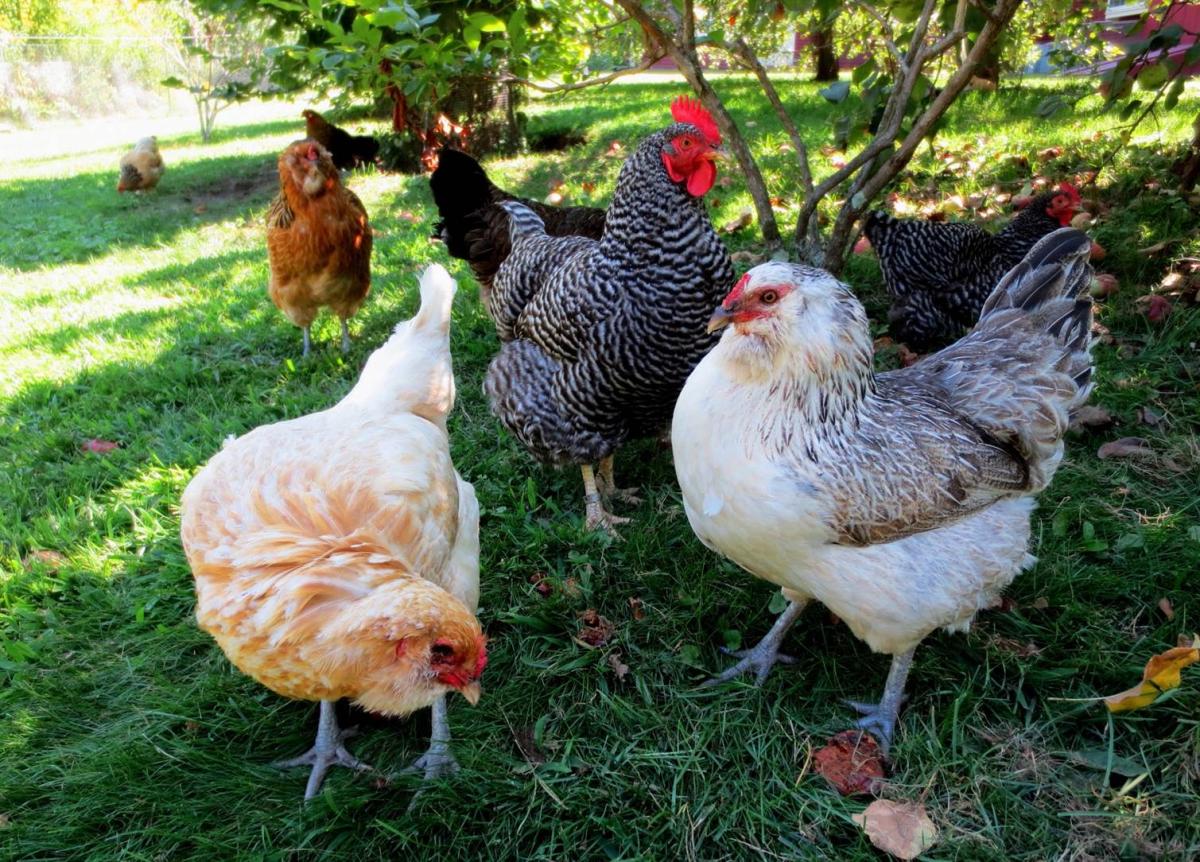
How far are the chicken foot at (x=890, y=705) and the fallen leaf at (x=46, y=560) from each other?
3.12 meters

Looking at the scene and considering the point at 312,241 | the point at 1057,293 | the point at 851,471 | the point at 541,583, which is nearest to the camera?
the point at 851,471

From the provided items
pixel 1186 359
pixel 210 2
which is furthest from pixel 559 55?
pixel 1186 359

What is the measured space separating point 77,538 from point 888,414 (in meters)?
3.29

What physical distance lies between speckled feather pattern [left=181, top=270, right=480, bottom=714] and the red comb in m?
1.60

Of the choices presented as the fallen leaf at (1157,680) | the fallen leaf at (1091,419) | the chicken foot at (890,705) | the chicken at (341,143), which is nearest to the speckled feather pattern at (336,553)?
the chicken foot at (890,705)

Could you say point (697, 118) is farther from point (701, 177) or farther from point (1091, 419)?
point (1091, 419)

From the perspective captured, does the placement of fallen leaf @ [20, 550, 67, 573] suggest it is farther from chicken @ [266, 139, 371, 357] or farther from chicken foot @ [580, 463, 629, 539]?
chicken foot @ [580, 463, 629, 539]

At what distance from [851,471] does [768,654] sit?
31.0 inches

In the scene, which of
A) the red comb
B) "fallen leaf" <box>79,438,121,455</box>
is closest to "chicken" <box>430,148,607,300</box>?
the red comb

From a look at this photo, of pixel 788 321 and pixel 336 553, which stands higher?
pixel 788 321

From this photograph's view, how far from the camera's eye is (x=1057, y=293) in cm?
242

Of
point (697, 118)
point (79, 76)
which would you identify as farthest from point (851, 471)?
point (79, 76)

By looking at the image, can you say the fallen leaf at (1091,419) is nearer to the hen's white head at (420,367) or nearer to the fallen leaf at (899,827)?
the fallen leaf at (899,827)

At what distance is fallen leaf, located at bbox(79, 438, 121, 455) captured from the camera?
376 centimetres
